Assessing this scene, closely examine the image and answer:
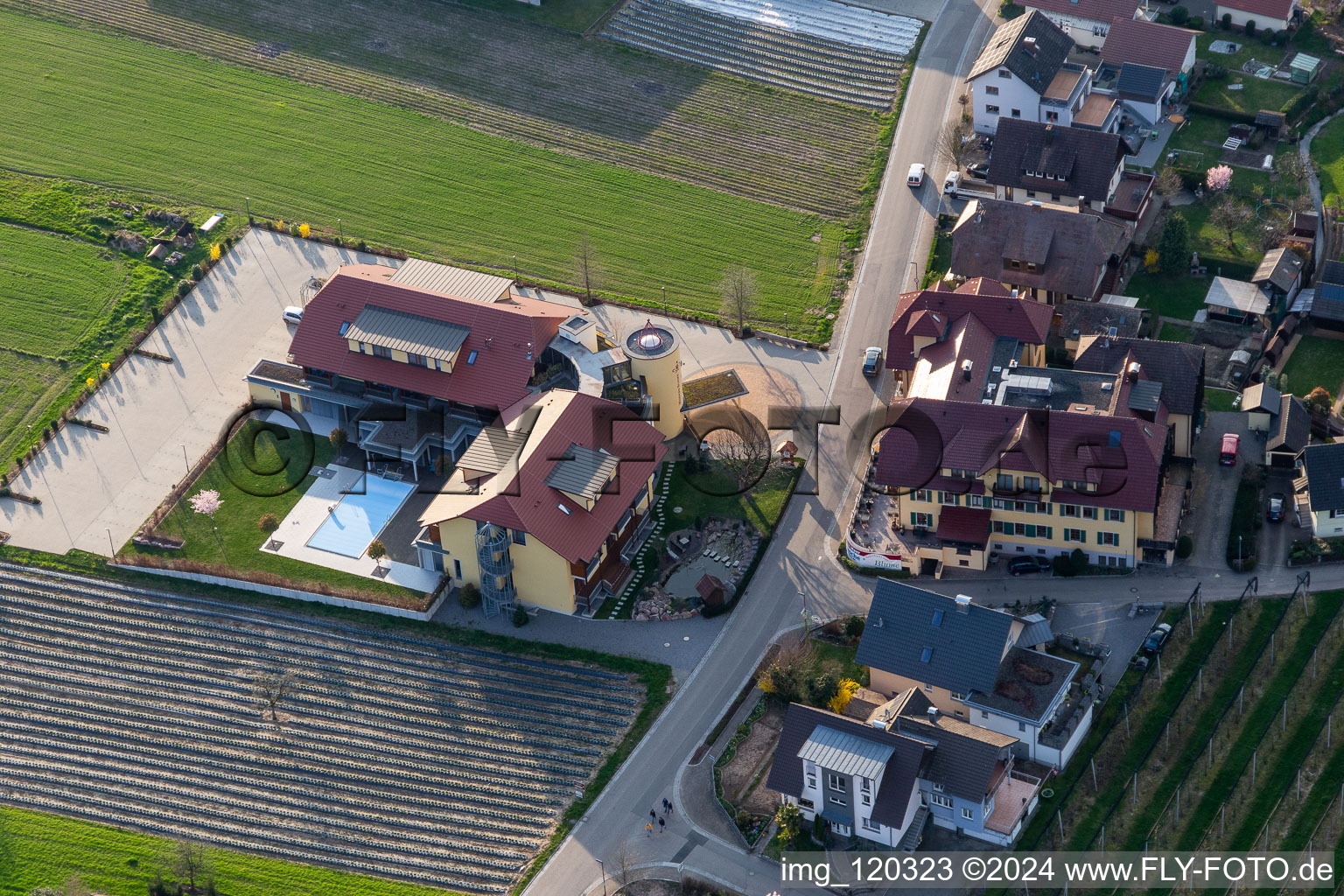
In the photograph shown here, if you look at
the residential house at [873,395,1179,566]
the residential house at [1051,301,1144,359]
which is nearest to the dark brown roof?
the residential house at [1051,301,1144,359]

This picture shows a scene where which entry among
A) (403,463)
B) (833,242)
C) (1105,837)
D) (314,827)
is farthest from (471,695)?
(833,242)

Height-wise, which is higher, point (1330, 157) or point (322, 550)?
point (1330, 157)

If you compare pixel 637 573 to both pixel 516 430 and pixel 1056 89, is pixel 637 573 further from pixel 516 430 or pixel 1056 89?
pixel 1056 89

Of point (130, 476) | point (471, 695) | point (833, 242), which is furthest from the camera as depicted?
point (833, 242)

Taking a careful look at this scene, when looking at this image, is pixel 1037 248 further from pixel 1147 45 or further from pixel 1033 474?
pixel 1147 45

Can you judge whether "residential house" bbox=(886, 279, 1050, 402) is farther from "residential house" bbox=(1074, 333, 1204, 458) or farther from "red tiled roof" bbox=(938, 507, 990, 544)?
"red tiled roof" bbox=(938, 507, 990, 544)

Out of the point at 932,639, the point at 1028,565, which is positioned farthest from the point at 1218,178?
the point at 932,639
